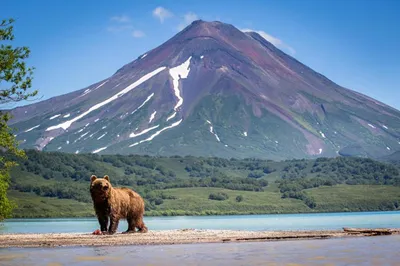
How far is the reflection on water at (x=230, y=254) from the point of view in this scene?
26.2 meters

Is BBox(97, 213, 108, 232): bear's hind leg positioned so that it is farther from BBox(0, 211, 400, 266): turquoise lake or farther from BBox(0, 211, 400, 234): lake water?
BBox(0, 211, 400, 234): lake water

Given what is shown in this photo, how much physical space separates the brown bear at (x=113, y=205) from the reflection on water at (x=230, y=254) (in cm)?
438

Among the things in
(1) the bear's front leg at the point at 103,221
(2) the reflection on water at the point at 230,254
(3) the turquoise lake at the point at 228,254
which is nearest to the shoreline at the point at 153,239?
(1) the bear's front leg at the point at 103,221

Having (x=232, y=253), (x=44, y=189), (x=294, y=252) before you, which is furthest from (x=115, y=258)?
(x=44, y=189)

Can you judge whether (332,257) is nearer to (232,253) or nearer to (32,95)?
(232,253)

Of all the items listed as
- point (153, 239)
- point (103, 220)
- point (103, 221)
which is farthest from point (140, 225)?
point (153, 239)

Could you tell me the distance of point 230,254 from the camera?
94.8 ft

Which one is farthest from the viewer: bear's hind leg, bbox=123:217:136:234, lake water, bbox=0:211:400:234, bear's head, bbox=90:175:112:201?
lake water, bbox=0:211:400:234

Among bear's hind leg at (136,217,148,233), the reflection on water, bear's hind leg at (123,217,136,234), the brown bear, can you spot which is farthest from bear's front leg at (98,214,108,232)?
the reflection on water

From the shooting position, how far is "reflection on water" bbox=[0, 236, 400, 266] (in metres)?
26.2

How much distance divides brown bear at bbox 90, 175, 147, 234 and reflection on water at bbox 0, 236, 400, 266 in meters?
4.38

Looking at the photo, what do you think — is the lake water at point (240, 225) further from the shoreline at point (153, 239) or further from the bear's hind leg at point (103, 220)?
the shoreline at point (153, 239)

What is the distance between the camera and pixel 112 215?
37375 mm

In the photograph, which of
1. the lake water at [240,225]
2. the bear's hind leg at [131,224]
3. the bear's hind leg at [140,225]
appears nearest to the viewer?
the bear's hind leg at [131,224]
